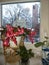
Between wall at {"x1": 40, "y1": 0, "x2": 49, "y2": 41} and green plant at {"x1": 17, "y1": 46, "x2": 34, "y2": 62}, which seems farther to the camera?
wall at {"x1": 40, "y1": 0, "x2": 49, "y2": 41}

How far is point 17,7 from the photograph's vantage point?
3.42 m

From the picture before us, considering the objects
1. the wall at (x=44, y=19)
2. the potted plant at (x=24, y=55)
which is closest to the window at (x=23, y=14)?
the wall at (x=44, y=19)

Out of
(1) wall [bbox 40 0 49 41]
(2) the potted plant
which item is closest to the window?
(1) wall [bbox 40 0 49 41]

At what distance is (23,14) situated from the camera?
133 inches

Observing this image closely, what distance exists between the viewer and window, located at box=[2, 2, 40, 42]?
3203 mm

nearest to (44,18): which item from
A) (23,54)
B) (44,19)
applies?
(44,19)

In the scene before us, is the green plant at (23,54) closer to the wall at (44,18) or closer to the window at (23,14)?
the wall at (44,18)

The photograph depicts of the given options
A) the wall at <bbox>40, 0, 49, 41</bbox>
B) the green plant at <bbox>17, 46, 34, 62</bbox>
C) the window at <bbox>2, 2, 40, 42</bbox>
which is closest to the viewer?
the green plant at <bbox>17, 46, 34, 62</bbox>

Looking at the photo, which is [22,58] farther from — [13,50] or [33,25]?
[33,25]

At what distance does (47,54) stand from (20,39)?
1.04 feet

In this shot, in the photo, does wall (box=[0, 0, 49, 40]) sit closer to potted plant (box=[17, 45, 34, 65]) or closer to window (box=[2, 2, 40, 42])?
window (box=[2, 2, 40, 42])

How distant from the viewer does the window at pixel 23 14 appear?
3.20m

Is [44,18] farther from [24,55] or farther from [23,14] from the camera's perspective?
[24,55]

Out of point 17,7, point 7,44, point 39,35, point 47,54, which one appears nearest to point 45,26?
point 39,35
